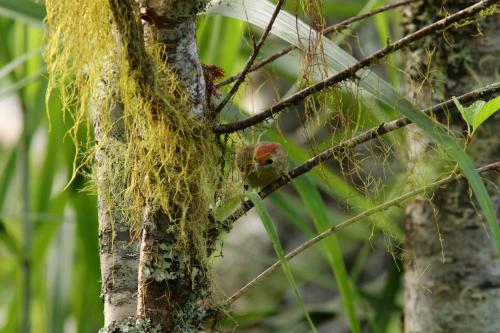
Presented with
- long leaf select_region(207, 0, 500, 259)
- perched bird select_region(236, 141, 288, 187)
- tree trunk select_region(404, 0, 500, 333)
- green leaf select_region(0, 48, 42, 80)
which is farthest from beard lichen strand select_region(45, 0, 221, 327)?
tree trunk select_region(404, 0, 500, 333)

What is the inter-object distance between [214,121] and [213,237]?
176 millimetres

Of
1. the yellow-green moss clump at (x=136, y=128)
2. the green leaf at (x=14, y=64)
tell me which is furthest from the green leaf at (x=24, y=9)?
the yellow-green moss clump at (x=136, y=128)

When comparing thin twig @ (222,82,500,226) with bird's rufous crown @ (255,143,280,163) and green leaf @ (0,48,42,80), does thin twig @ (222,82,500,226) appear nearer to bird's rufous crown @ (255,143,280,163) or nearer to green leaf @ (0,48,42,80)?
bird's rufous crown @ (255,143,280,163)

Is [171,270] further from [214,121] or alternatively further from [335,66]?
[335,66]

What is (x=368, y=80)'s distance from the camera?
117 centimetres

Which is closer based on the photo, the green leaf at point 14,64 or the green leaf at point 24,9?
the green leaf at point 24,9

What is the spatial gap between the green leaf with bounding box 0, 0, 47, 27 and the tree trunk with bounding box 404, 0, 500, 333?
83 cm

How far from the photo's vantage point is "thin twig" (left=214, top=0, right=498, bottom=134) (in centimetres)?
108

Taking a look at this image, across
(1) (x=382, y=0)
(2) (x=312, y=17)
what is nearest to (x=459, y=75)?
(1) (x=382, y=0)

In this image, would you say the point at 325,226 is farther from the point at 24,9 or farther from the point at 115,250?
the point at 24,9

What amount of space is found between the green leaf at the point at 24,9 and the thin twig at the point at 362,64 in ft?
1.80

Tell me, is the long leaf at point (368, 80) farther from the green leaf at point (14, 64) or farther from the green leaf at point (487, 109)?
the green leaf at point (14, 64)

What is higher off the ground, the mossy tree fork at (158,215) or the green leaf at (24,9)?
the green leaf at (24,9)

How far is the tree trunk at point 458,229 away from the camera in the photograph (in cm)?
185
